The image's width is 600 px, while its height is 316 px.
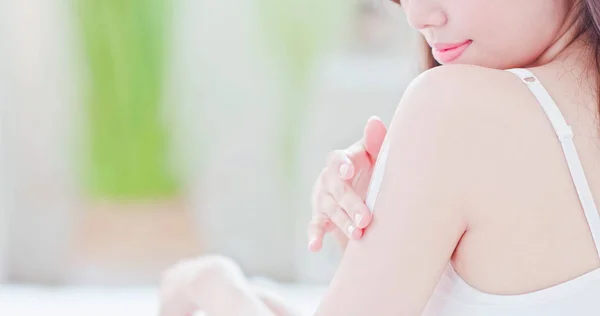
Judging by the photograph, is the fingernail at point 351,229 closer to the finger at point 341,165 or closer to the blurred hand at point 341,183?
the blurred hand at point 341,183

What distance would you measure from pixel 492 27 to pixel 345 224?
29 centimetres

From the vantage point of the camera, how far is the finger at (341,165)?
1.10m

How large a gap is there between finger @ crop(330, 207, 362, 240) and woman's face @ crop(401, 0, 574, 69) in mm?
244

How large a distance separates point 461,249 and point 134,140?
8.16 ft

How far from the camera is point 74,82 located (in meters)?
3.08

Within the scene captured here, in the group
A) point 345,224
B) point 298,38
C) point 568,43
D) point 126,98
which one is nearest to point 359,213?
point 345,224

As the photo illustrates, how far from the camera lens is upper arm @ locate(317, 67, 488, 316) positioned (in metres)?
0.80

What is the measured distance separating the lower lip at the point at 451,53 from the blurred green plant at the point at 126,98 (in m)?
2.23

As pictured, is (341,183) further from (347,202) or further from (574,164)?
(574,164)

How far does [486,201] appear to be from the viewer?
0.80m

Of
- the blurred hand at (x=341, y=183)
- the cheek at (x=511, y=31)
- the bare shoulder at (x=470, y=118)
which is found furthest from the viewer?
the blurred hand at (x=341, y=183)

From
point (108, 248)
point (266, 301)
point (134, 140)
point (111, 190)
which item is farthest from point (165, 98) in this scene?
point (266, 301)

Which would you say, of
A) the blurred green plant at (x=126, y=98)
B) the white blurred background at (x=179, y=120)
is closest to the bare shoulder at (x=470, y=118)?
the white blurred background at (x=179, y=120)

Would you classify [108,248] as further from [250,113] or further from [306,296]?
[306,296]
